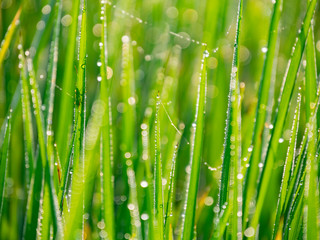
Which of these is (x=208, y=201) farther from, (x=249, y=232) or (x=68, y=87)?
(x=68, y=87)

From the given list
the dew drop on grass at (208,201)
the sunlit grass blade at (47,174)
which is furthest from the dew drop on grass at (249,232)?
the sunlit grass blade at (47,174)

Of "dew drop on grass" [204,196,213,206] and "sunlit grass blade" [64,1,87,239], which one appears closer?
"sunlit grass blade" [64,1,87,239]

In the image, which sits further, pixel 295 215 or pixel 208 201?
pixel 208 201

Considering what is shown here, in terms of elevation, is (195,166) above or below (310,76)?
below

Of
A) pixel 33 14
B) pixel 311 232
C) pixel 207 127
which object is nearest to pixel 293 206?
pixel 311 232

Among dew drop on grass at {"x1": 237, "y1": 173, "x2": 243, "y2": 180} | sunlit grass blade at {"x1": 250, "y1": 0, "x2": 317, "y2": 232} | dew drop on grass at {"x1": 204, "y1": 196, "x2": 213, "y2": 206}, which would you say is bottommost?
dew drop on grass at {"x1": 204, "y1": 196, "x2": 213, "y2": 206}

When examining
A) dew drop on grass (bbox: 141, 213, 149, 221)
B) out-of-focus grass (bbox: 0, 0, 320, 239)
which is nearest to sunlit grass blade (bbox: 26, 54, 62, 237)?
out-of-focus grass (bbox: 0, 0, 320, 239)

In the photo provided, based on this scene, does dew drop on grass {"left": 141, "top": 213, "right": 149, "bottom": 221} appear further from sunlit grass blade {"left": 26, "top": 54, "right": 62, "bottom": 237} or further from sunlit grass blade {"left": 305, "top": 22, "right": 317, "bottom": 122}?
sunlit grass blade {"left": 305, "top": 22, "right": 317, "bottom": 122}

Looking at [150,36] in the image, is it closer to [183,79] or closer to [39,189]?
[183,79]

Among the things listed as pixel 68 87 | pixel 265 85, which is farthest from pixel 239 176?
pixel 68 87

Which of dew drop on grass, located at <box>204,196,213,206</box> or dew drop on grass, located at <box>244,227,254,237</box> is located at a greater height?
dew drop on grass, located at <box>204,196,213,206</box>
